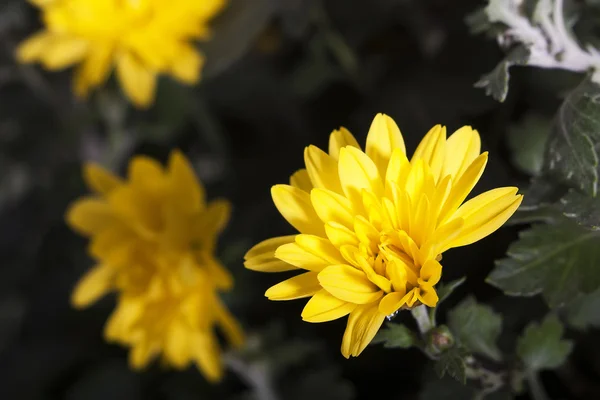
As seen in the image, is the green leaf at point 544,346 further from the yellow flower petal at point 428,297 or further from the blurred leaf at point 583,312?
the yellow flower petal at point 428,297

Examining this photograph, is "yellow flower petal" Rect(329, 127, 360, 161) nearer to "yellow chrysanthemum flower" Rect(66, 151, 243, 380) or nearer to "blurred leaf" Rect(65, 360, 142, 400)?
"yellow chrysanthemum flower" Rect(66, 151, 243, 380)

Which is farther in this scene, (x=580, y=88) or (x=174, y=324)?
(x=174, y=324)

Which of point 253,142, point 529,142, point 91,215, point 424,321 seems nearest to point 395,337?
point 424,321

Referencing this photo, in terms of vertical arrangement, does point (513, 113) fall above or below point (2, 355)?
below

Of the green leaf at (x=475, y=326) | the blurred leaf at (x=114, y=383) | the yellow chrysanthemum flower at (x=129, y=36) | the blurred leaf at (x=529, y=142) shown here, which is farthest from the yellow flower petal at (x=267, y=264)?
the blurred leaf at (x=114, y=383)

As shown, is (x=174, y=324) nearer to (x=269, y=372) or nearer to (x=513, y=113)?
(x=269, y=372)

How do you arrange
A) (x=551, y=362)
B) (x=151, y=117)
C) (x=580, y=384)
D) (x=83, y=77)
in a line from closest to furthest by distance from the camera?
1. (x=551, y=362)
2. (x=580, y=384)
3. (x=83, y=77)
4. (x=151, y=117)

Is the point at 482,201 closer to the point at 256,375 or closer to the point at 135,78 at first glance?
the point at 256,375

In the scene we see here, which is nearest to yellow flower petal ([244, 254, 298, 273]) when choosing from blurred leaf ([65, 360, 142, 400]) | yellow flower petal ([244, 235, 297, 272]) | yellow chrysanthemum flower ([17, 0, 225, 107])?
yellow flower petal ([244, 235, 297, 272])

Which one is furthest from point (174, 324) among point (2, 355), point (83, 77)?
point (2, 355)
